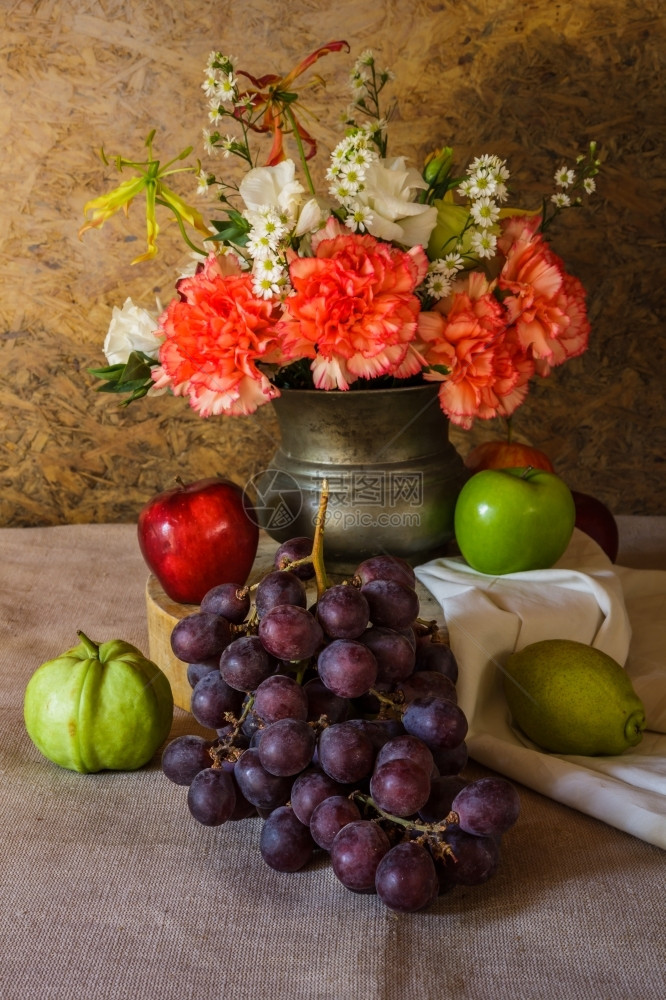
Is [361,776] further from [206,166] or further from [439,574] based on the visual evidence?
[206,166]

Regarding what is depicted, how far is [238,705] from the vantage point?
0.85 m

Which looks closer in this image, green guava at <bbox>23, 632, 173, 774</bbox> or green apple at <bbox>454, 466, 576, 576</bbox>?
green guava at <bbox>23, 632, 173, 774</bbox>

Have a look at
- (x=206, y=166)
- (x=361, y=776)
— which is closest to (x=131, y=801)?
(x=361, y=776)

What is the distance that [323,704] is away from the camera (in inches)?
31.7

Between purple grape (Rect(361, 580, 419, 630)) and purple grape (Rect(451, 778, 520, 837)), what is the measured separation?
0.53 feet

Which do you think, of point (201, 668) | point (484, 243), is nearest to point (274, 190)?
point (484, 243)

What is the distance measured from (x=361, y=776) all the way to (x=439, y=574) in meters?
0.39

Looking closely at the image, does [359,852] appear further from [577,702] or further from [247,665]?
[577,702]

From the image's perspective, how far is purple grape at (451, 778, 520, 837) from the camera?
2.33ft

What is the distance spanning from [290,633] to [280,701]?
2.2 inches

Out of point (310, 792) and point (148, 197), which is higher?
point (148, 197)

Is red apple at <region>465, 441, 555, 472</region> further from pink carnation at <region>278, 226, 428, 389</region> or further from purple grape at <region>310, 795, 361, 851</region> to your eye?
purple grape at <region>310, 795, 361, 851</region>

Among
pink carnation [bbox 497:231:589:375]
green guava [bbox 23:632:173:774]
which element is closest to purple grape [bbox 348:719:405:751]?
green guava [bbox 23:632:173:774]

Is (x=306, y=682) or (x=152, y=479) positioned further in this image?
(x=152, y=479)
